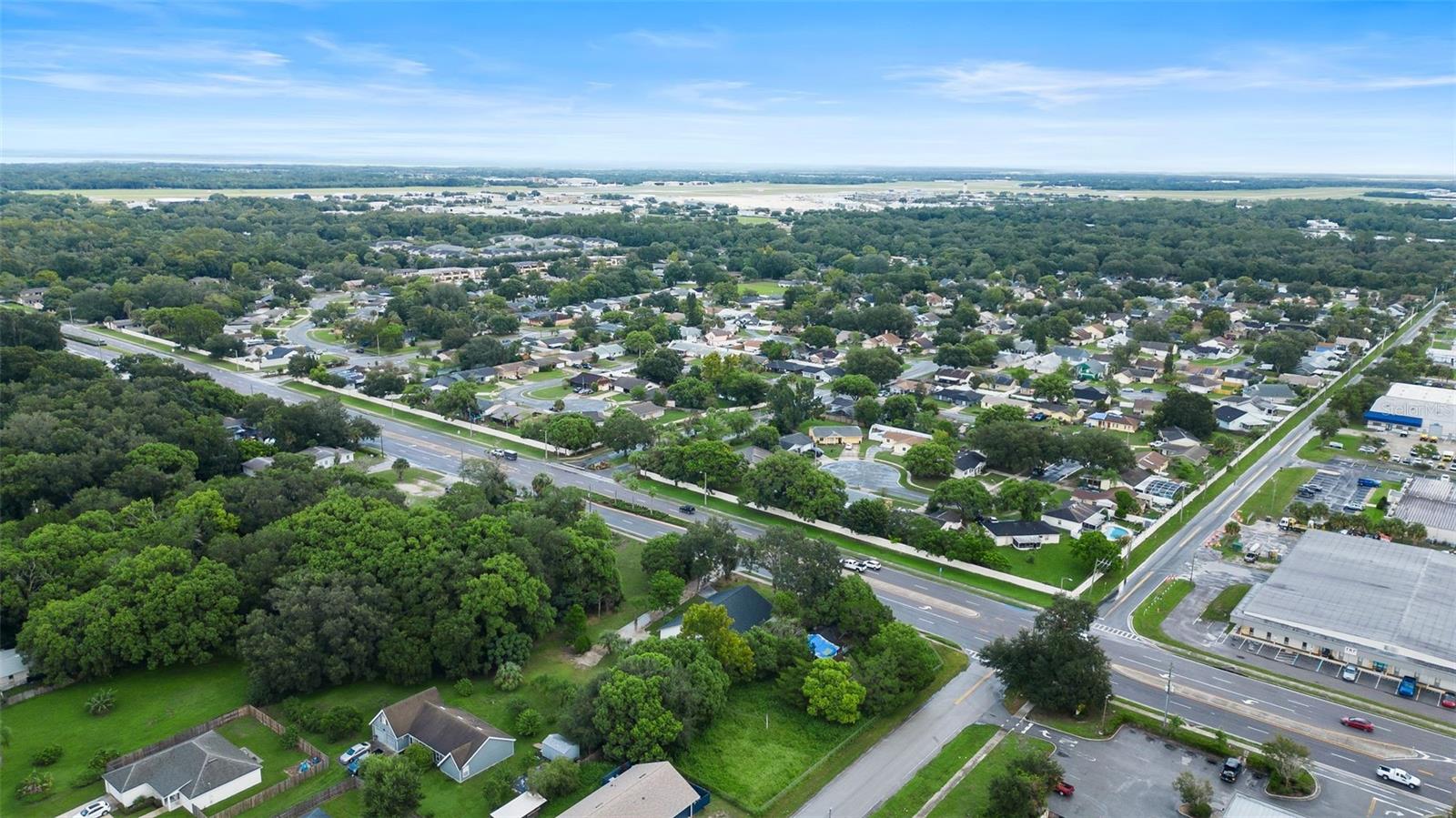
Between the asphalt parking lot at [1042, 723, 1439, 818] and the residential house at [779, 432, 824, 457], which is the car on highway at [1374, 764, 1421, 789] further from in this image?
the residential house at [779, 432, 824, 457]

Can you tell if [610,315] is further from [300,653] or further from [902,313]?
[300,653]

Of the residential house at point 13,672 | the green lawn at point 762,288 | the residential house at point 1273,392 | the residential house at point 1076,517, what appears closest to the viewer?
the residential house at point 13,672

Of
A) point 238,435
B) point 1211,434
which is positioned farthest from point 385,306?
point 1211,434

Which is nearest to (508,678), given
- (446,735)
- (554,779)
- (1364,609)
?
(446,735)

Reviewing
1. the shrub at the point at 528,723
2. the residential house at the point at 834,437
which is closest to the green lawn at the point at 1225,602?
the residential house at the point at 834,437

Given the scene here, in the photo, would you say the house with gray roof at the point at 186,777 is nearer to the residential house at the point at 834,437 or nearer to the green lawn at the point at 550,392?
the residential house at the point at 834,437

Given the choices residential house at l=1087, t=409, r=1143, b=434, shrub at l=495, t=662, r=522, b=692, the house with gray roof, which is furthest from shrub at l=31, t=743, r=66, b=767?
residential house at l=1087, t=409, r=1143, b=434
